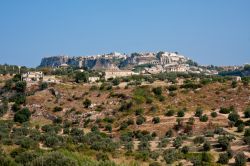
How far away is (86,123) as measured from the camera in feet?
231

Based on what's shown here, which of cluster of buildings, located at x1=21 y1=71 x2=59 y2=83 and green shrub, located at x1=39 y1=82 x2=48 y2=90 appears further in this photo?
cluster of buildings, located at x1=21 y1=71 x2=59 y2=83

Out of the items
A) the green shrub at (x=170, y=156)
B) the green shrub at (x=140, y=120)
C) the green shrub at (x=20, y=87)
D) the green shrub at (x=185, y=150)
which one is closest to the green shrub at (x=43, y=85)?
the green shrub at (x=20, y=87)

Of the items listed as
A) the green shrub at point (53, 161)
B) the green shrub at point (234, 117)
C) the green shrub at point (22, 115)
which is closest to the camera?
the green shrub at point (53, 161)

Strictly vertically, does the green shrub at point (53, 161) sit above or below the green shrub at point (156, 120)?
above

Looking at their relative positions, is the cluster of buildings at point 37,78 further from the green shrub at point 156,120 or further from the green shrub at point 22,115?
the green shrub at point 156,120

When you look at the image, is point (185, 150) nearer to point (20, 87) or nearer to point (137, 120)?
point (137, 120)

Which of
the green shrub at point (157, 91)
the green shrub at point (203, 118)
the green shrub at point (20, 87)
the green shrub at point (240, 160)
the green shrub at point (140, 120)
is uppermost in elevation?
the green shrub at point (20, 87)

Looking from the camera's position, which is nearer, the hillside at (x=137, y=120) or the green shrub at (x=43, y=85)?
the hillside at (x=137, y=120)

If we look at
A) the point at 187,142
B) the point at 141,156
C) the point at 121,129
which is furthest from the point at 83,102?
the point at 141,156

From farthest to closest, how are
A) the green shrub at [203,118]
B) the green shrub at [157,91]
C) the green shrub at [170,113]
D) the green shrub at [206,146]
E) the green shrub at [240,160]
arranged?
the green shrub at [157,91], the green shrub at [170,113], the green shrub at [203,118], the green shrub at [206,146], the green shrub at [240,160]

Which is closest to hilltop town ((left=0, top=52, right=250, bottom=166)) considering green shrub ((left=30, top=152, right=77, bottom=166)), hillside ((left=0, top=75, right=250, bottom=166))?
hillside ((left=0, top=75, right=250, bottom=166))

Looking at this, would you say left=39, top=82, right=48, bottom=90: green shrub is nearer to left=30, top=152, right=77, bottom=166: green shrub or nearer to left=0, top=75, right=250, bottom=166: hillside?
left=0, top=75, right=250, bottom=166: hillside

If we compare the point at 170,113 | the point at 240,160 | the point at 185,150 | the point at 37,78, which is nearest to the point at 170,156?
the point at 185,150

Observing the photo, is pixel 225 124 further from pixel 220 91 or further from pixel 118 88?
pixel 118 88
